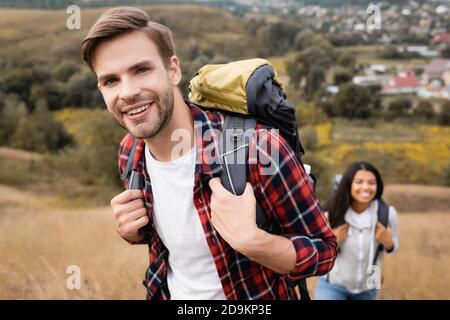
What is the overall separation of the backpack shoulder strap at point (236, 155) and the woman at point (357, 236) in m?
1.78

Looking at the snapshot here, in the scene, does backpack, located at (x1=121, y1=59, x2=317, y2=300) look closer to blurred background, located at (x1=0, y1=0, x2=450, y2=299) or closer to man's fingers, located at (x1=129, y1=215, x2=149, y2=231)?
man's fingers, located at (x1=129, y1=215, x2=149, y2=231)

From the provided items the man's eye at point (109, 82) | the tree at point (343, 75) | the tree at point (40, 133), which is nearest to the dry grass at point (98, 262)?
the man's eye at point (109, 82)

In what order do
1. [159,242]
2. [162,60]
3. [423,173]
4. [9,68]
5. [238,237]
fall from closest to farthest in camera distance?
[238,237] → [162,60] → [159,242] → [423,173] → [9,68]

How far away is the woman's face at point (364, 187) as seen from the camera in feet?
10.6

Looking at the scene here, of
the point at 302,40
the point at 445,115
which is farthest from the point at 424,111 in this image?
the point at 302,40

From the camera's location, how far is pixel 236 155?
1.44 m

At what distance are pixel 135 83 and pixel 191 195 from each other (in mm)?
410

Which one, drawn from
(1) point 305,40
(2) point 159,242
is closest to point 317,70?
(1) point 305,40

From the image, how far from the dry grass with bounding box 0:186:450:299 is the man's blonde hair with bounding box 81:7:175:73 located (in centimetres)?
343

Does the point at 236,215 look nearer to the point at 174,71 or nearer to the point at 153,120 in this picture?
the point at 153,120

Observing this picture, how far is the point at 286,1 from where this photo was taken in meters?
26.3

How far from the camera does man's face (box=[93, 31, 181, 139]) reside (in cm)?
149

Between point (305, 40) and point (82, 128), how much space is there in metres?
11.5
